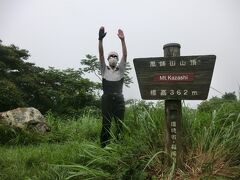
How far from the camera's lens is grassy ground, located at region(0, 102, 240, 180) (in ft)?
15.1

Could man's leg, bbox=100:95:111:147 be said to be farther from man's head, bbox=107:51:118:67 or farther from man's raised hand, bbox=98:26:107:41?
man's raised hand, bbox=98:26:107:41

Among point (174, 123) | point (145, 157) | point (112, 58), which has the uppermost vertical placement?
point (112, 58)

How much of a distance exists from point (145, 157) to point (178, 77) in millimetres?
1086

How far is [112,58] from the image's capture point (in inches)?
254

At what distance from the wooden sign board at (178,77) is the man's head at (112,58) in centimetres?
142

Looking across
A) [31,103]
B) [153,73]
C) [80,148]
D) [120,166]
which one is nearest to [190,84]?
[153,73]

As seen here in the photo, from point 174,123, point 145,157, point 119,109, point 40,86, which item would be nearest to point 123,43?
point 119,109

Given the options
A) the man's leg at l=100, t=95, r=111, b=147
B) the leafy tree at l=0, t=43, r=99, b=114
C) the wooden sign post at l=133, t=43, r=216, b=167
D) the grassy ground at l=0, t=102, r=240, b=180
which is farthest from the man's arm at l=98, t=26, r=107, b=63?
the leafy tree at l=0, t=43, r=99, b=114

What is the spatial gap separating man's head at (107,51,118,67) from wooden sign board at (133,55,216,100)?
142 centimetres

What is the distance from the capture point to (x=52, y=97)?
18.7 metres

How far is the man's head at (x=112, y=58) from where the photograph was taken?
643cm

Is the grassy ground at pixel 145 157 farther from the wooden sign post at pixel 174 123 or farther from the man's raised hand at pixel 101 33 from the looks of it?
the man's raised hand at pixel 101 33

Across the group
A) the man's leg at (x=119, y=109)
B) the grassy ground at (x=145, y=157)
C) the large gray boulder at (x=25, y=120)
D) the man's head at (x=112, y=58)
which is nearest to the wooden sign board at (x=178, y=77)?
the grassy ground at (x=145, y=157)

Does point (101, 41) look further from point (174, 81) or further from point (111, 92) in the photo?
point (174, 81)
